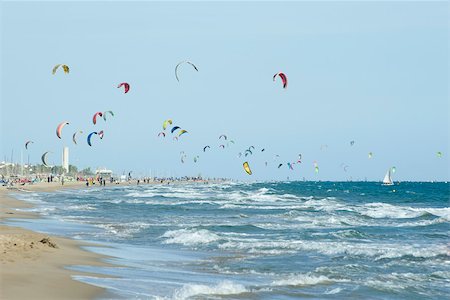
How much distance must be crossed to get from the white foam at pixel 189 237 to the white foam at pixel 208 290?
9.38 meters

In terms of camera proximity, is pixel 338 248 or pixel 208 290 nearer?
pixel 208 290

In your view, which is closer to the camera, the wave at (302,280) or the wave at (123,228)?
the wave at (302,280)

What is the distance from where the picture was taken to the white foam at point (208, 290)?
12955 mm

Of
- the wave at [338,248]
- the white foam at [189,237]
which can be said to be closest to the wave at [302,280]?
the wave at [338,248]

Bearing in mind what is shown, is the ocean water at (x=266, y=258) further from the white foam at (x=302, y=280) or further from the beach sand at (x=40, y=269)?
the beach sand at (x=40, y=269)

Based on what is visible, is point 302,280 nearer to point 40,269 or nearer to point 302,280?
point 302,280

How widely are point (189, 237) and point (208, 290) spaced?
11.3 metres

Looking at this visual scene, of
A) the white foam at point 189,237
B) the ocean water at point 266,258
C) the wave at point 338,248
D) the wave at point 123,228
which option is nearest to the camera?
the ocean water at point 266,258

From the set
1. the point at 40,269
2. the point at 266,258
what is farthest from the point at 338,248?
the point at 40,269

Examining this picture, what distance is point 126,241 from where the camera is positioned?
2344 centimetres

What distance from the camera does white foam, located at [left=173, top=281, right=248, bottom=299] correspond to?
1296 centimetres

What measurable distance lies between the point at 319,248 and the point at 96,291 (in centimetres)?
1104

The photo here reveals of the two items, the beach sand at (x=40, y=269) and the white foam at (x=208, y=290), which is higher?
the beach sand at (x=40, y=269)

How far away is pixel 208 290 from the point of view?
13438 mm
